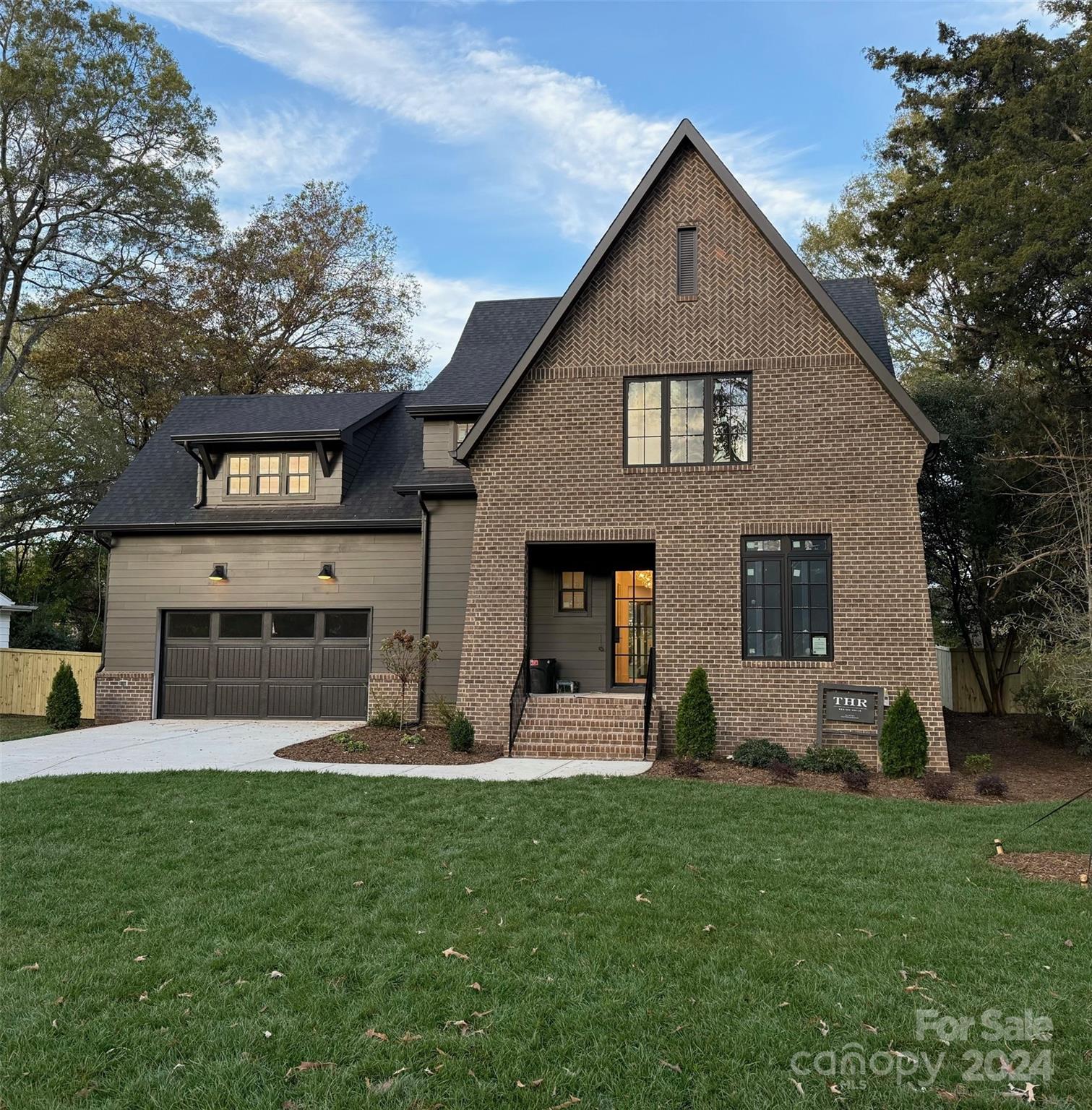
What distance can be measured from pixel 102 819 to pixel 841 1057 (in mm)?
6812

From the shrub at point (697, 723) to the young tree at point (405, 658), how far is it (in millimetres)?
5015

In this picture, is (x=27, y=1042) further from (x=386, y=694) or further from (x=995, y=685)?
(x=995, y=685)

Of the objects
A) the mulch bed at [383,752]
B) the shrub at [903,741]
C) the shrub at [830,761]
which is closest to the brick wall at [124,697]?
the mulch bed at [383,752]

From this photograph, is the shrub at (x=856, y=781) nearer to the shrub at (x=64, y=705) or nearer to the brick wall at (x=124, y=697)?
the brick wall at (x=124, y=697)

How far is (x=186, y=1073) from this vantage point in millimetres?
3637

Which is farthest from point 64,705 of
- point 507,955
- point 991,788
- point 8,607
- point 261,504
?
point 991,788

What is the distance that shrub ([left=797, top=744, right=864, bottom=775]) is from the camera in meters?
11.8

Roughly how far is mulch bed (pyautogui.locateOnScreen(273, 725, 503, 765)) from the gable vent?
7685 mm

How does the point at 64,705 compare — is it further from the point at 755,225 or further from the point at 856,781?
the point at 755,225

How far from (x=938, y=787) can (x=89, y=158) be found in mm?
27944

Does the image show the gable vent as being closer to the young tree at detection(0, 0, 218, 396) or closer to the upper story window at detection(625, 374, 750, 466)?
the upper story window at detection(625, 374, 750, 466)

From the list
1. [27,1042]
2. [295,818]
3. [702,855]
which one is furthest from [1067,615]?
[27,1042]

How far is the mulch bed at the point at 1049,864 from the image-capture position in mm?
6578

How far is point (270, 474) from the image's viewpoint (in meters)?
18.1
